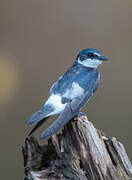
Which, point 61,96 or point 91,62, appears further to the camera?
point 91,62

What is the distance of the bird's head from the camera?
1.61 meters

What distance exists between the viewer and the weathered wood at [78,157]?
48.3 inches

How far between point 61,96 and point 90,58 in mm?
279

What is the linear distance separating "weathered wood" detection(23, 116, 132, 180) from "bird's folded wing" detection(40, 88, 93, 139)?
3 cm

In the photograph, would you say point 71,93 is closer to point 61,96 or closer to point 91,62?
point 61,96

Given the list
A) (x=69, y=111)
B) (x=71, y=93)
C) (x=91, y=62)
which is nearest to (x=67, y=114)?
(x=69, y=111)

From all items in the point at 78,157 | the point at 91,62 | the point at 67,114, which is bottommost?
the point at 78,157

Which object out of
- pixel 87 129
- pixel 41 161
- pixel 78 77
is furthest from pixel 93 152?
pixel 78 77

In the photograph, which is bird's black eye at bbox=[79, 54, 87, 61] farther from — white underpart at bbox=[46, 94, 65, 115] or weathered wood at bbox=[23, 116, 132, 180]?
weathered wood at bbox=[23, 116, 132, 180]

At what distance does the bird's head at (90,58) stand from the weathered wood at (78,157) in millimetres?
383

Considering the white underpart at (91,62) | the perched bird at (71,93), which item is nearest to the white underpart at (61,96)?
the perched bird at (71,93)

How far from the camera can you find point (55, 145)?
1289 millimetres

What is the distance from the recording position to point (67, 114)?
54.2 inches

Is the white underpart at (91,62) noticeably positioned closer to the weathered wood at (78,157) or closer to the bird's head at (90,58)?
the bird's head at (90,58)
